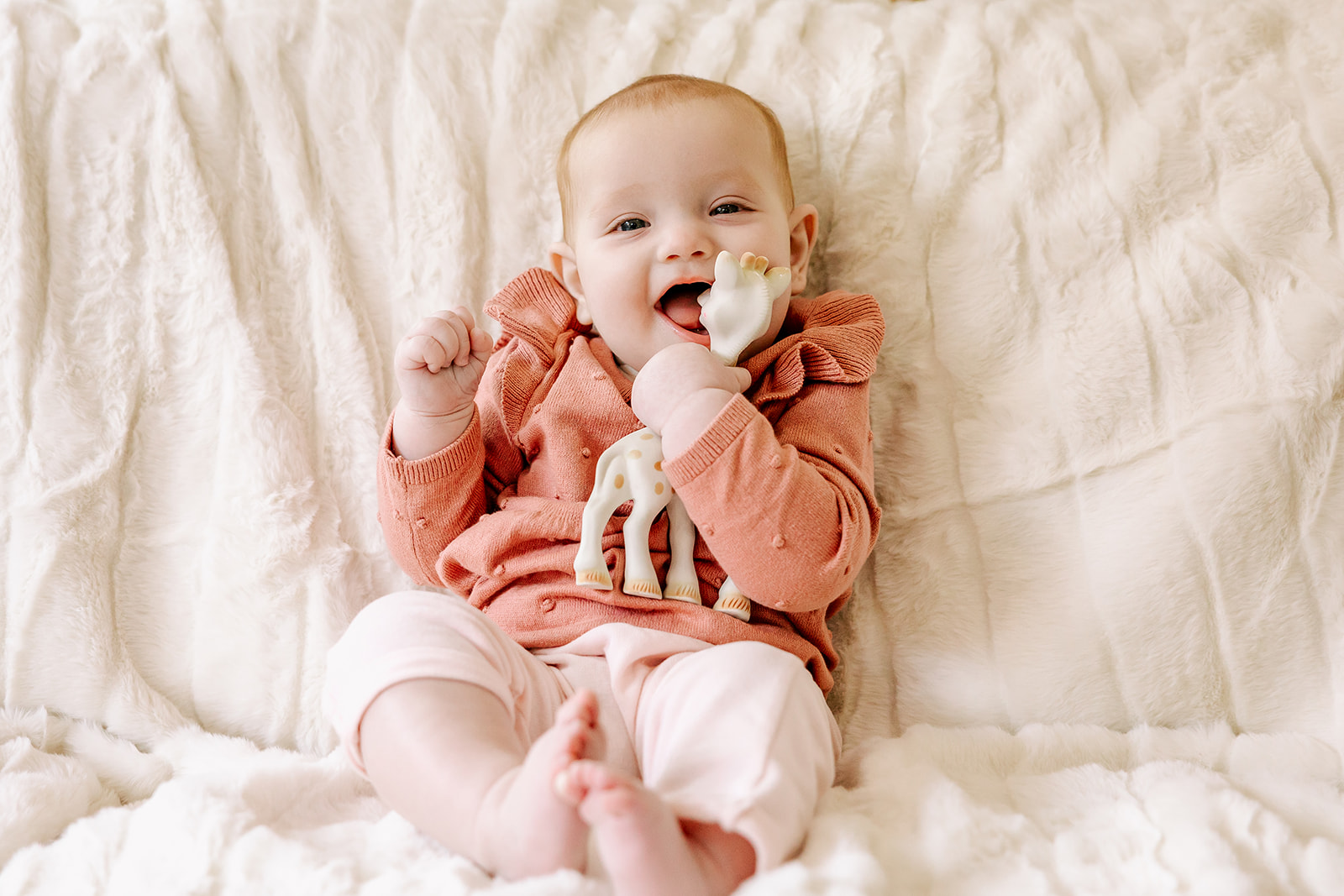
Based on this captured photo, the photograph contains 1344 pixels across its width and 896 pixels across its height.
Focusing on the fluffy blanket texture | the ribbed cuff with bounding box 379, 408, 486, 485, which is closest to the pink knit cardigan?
the ribbed cuff with bounding box 379, 408, 486, 485

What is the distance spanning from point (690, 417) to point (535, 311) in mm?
314

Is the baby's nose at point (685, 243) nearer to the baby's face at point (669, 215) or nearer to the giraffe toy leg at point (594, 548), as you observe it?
the baby's face at point (669, 215)

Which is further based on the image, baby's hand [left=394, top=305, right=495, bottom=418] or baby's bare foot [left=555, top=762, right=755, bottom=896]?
baby's hand [left=394, top=305, right=495, bottom=418]

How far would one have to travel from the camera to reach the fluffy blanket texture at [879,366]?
944 mm

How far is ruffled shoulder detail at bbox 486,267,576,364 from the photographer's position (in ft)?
3.50

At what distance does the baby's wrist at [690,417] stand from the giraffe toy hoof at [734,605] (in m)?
0.16

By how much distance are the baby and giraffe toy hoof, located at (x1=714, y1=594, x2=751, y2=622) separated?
0.04ft

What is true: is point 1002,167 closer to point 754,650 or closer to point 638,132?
point 638,132

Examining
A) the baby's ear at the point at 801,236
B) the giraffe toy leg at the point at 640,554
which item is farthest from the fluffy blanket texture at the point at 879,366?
the giraffe toy leg at the point at 640,554

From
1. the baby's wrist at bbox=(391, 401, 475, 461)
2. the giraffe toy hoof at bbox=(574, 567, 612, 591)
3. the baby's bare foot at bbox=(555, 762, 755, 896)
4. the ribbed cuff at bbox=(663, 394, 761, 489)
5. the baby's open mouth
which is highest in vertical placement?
the baby's open mouth

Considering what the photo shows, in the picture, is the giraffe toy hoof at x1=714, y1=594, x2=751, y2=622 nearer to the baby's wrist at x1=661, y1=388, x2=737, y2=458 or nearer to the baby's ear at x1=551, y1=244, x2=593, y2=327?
the baby's wrist at x1=661, y1=388, x2=737, y2=458

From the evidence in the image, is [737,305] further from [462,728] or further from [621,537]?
[462,728]

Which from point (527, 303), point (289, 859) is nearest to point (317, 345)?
point (527, 303)

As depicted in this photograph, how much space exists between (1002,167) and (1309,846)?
0.73m
